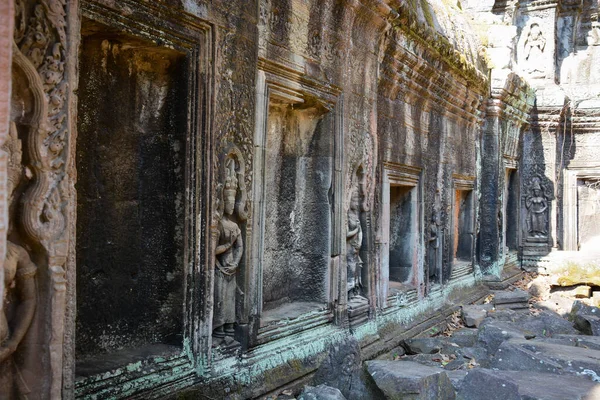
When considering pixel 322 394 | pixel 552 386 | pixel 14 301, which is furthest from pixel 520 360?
pixel 14 301

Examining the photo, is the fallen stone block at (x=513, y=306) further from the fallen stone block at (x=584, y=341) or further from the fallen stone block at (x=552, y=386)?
the fallen stone block at (x=552, y=386)

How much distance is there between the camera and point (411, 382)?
3.95 metres

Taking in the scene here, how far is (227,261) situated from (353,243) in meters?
2.02

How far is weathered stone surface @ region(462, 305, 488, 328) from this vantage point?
791cm

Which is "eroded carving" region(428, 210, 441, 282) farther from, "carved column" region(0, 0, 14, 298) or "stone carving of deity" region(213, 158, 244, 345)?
"carved column" region(0, 0, 14, 298)

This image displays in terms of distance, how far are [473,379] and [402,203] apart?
13.2 feet

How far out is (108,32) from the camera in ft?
10.7

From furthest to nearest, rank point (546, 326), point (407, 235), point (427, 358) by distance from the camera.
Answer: point (407, 235) < point (546, 326) < point (427, 358)

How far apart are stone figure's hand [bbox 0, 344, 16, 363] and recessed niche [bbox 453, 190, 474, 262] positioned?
8.84 metres

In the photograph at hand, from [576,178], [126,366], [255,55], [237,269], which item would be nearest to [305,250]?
[237,269]

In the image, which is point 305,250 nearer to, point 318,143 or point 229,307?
point 318,143

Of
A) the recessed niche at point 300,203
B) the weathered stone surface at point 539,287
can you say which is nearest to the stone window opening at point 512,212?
the weathered stone surface at point 539,287

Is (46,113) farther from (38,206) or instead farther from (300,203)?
(300,203)

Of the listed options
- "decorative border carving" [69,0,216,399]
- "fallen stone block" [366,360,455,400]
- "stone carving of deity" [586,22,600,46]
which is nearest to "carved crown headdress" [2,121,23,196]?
"decorative border carving" [69,0,216,399]
